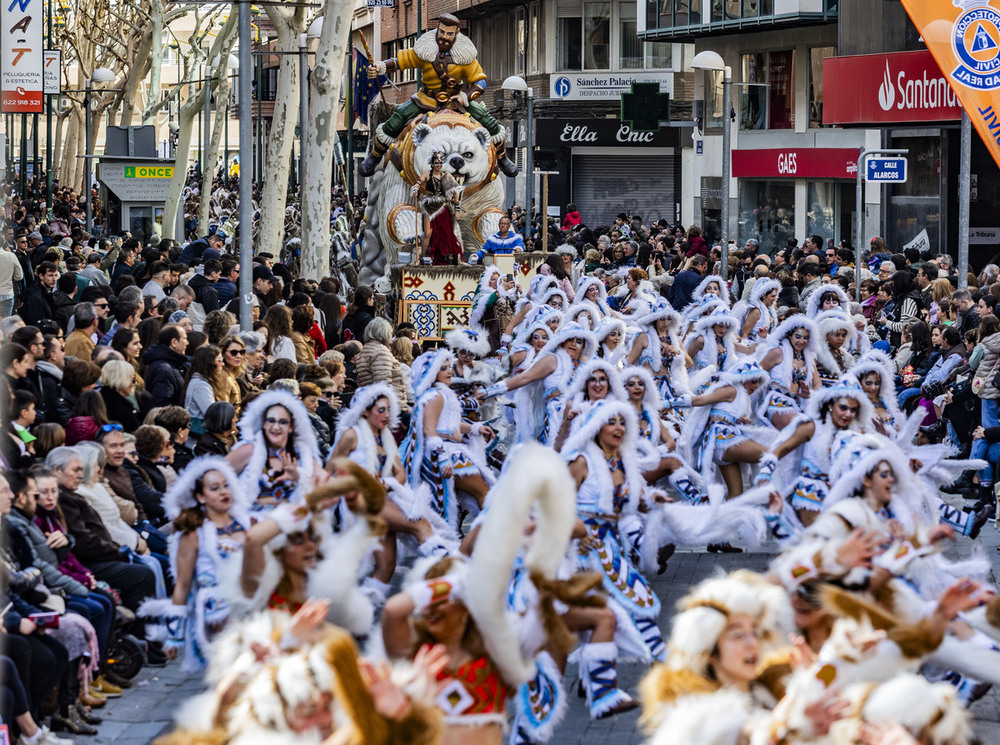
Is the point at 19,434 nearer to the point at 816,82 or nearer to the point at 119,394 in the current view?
the point at 119,394

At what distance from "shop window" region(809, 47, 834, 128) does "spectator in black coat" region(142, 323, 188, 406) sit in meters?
27.3

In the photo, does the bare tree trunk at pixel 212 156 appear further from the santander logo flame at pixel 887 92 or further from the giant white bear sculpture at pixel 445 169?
the santander logo flame at pixel 887 92

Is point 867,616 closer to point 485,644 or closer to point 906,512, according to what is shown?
point 485,644

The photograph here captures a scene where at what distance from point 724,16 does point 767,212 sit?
456cm

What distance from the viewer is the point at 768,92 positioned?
40250 millimetres

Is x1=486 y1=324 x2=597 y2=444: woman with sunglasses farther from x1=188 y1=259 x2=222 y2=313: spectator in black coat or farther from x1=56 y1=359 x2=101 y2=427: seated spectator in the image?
x1=188 y1=259 x2=222 y2=313: spectator in black coat

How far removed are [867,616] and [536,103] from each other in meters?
48.1

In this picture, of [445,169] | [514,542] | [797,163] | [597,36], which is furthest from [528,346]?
[597,36]

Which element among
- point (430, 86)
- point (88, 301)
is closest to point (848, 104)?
point (430, 86)

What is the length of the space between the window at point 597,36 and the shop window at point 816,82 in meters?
14.6

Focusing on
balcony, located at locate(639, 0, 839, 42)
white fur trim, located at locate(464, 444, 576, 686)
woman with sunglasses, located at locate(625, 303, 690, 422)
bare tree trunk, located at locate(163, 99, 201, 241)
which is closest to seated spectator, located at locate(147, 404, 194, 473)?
white fur trim, located at locate(464, 444, 576, 686)

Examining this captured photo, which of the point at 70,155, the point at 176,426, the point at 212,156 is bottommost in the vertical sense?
the point at 176,426

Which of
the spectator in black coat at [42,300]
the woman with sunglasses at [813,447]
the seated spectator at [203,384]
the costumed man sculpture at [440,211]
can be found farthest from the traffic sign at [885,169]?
the seated spectator at [203,384]

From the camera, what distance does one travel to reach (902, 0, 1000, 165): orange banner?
17.6 m
